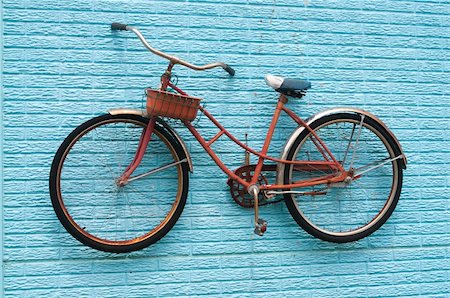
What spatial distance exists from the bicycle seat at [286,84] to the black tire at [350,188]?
25 cm

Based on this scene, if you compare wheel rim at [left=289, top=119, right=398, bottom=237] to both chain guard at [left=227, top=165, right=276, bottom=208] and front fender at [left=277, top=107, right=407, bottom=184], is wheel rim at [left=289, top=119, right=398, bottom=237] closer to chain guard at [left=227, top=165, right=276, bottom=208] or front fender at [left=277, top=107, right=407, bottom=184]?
front fender at [left=277, top=107, right=407, bottom=184]

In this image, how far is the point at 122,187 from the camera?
386cm

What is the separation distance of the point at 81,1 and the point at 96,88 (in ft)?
1.86

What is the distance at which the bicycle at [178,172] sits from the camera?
371 cm

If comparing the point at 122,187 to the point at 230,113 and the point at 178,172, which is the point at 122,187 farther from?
the point at 230,113

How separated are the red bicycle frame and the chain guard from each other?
1.9 inches

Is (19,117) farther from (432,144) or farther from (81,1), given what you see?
(432,144)

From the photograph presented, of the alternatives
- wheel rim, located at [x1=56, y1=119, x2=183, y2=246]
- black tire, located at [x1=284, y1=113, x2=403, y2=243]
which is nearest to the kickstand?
black tire, located at [x1=284, y1=113, x2=403, y2=243]

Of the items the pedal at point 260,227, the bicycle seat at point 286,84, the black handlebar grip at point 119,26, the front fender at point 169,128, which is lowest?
the pedal at point 260,227

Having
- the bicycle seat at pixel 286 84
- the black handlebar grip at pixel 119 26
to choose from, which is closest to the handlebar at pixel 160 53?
the black handlebar grip at pixel 119 26

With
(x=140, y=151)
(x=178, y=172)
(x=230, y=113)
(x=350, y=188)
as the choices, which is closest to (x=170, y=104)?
(x=140, y=151)

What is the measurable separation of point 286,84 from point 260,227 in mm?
906

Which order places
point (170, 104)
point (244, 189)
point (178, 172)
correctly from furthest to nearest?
point (244, 189) → point (178, 172) → point (170, 104)

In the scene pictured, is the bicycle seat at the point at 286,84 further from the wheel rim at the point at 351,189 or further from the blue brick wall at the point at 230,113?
the wheel rim at the point at 351,189
